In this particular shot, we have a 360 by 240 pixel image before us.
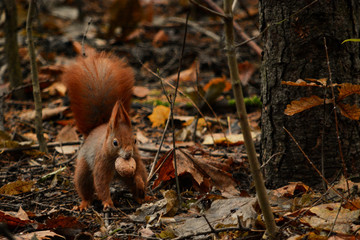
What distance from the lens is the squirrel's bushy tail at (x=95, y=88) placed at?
2680 mm

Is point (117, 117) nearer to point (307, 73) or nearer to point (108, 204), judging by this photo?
point (108, 204)

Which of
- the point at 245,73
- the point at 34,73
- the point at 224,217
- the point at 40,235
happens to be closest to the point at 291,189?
the point at 224,217

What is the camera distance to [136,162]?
239 cm

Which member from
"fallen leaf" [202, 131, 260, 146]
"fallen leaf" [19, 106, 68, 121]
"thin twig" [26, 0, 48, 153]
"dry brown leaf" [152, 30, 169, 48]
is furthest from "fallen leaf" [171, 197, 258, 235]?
"dry brown leaf" [152, 30, 169, 48]

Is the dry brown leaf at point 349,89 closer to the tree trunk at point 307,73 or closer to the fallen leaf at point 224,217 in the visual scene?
the tree trunk at point 307,73


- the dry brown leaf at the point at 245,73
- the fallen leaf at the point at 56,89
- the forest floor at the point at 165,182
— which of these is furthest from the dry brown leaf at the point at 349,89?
the fallen leaf at the point at 56,89

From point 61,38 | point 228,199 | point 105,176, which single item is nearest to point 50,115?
point 105,176

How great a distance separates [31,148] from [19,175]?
45 centimetres

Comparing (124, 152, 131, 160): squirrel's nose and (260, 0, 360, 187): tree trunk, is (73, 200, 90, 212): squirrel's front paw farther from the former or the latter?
(260, 0, 360, 187): tree trunk

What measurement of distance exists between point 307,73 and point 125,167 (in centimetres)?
110

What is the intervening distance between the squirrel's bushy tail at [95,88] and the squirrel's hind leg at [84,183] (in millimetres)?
353

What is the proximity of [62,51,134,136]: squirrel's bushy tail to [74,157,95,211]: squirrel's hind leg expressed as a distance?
0.35 meters

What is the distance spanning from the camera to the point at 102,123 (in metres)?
2.74

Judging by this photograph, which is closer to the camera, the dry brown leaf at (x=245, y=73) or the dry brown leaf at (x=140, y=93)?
the dry brown leaf at (x=245, y=73)
